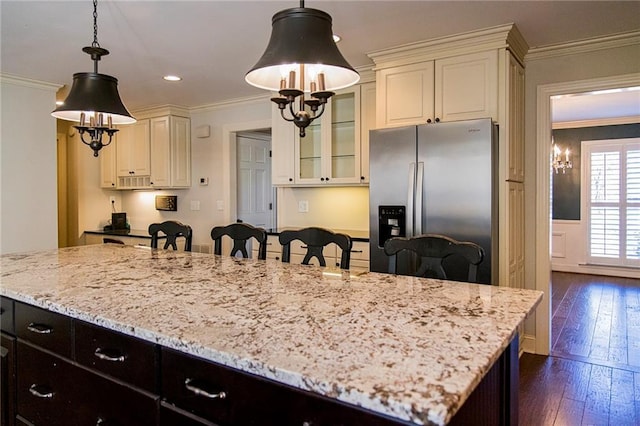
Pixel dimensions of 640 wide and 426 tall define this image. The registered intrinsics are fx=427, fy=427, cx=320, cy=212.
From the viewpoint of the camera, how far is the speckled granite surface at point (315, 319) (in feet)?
2.65

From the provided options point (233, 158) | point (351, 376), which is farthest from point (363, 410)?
point (233, 158)

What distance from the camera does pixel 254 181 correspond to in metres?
5.68

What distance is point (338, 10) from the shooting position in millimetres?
2609

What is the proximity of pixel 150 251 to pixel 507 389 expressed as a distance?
2.11 metres

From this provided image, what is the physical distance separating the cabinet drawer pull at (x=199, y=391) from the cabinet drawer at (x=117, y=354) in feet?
0.44

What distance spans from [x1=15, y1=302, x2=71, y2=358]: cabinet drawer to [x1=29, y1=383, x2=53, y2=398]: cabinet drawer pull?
158mm

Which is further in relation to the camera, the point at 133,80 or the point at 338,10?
the point at 133,80

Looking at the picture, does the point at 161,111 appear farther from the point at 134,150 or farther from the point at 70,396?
the point at 70,396

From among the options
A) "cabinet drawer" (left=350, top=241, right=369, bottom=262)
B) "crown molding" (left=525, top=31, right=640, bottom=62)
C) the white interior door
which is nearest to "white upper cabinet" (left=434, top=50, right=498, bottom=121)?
"crown molding" (left=525, top=31, right=640, bottom=62)

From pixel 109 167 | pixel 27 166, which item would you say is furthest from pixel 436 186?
pixel 109 167

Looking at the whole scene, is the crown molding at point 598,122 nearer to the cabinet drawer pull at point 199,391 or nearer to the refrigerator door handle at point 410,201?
the refrigerator door handle at point 410,201

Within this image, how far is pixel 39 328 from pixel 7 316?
0.31 meters

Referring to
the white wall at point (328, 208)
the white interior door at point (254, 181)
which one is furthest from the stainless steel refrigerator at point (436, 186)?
the white interior door at point (254, 181)

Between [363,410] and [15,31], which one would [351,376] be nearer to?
[363,410]
